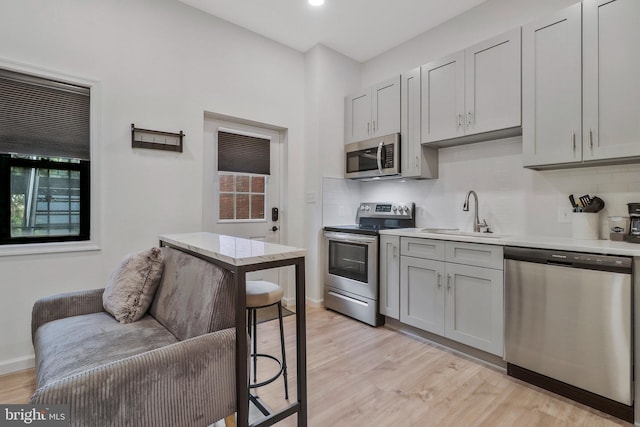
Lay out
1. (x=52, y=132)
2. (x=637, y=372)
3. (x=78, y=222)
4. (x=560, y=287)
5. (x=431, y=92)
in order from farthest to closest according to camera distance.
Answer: (x=431, y=92) → (x=78, y=222) → (x=52, y=132) → (x=560, y=287) → (x=637, y=372)

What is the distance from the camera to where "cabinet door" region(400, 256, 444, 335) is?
102 inches

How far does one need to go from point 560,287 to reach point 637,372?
524mm

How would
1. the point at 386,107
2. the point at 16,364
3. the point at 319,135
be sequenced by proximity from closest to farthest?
1. the point at 16,364
2. the point at 386,107
3. the point at 319,135

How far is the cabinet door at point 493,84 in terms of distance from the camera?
95.0 inches

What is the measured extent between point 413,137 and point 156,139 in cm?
246

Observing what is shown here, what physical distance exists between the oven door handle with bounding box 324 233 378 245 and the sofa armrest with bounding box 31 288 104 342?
219 centimetres


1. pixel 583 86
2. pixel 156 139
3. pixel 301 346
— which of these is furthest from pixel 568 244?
pixel 156 139

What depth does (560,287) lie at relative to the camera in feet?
6.32

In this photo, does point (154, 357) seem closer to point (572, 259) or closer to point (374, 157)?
point (572, 259)

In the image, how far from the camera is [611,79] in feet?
6.54

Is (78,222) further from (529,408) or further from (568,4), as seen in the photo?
(568,4)

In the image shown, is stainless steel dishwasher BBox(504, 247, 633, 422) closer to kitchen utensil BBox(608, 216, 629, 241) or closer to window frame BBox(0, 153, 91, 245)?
kitchen utensil BBox(608, 216, 629, 241)

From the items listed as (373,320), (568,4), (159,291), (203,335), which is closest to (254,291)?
(203,335)

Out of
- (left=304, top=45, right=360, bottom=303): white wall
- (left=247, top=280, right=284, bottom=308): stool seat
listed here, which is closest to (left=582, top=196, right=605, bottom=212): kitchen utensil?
(left=247, top=280, right=284, bottom=308): stool seat
